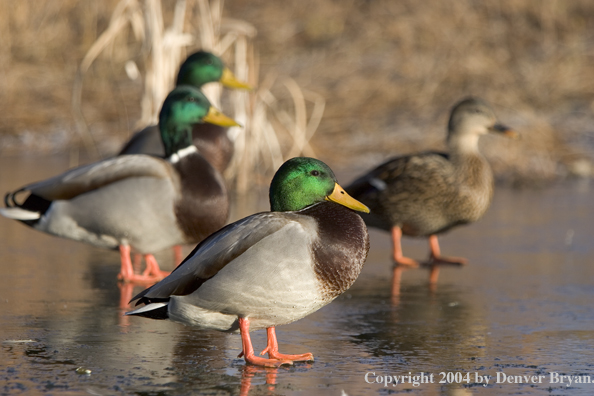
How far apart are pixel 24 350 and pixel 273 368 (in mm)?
1085

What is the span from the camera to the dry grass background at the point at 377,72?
37.8 feet

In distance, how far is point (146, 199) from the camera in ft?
19.1

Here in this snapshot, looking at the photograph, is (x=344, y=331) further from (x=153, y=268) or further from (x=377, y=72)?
(x=377, y=72)

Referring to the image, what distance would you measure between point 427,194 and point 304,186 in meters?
2.81

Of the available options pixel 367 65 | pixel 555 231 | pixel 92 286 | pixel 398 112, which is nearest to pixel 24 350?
pixel 92 286

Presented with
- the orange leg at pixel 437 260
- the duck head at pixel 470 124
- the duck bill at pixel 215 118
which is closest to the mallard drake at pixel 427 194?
the orange leg at pixel 437 260

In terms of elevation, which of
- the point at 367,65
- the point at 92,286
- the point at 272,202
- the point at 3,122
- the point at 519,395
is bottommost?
the point at 519,395

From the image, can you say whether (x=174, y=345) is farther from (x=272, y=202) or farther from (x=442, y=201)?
(x=442, y=201)

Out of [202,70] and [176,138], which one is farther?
[202,70]

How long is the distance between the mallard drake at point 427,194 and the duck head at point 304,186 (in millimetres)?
2531

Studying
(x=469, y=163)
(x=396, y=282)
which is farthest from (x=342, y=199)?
(x=469, y=163)

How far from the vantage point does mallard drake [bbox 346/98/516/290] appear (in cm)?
692

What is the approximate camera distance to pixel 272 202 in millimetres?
4387

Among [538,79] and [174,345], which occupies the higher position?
[538,79]
